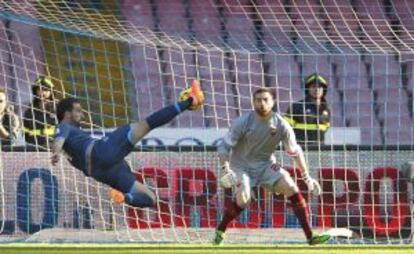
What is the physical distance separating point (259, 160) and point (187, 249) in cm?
112

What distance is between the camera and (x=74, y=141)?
9430mm

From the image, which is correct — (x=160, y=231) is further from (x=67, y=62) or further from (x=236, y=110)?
(x=67, y=62)

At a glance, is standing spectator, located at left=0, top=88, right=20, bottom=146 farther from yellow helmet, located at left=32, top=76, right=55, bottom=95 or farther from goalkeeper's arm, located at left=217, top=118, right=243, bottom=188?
goalkeeper's arm, located at left=217, top=118, right=243, bottom=188

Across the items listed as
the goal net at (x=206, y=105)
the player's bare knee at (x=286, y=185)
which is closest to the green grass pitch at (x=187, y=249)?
the player's bare knee at (x=286, y=185)

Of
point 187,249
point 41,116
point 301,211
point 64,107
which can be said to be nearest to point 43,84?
point 41,116

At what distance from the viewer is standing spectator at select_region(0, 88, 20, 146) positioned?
10773mm

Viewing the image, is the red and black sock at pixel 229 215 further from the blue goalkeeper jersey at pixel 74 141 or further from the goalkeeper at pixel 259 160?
the blue goalkeeper jersey at pixel 74 141

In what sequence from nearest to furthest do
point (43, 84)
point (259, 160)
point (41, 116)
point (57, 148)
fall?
point (57, 148)
point (259, 160)
point (43, 84)
point (41, 116)

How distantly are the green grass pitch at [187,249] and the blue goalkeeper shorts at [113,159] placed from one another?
20.5 inches

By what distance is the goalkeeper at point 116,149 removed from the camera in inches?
367

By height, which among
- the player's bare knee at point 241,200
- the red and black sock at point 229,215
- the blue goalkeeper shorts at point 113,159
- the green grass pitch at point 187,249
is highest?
the blue goalkeeper shorts at point 113,159

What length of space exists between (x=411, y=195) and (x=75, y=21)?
11.3 ft

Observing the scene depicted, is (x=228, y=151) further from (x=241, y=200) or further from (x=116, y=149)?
(x=116, y=149)

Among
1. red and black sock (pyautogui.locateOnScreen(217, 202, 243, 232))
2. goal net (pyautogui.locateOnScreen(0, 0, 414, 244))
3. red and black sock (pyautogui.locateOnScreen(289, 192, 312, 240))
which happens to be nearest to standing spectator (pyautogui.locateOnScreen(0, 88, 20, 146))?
goal net (pyautogui.locateOnScreen(0, 0, 414, 244))
